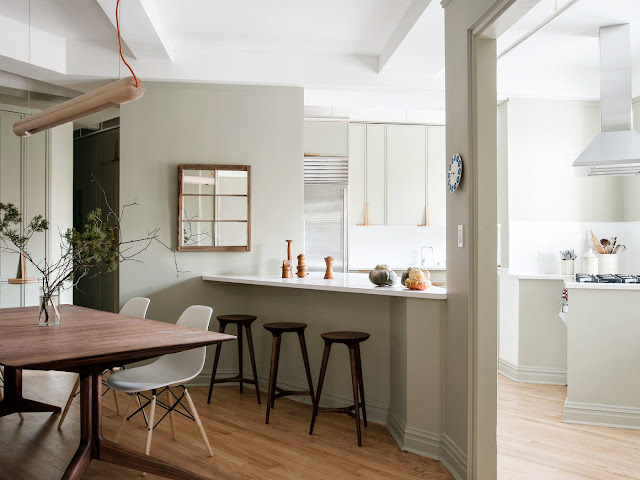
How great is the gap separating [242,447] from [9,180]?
381 cm

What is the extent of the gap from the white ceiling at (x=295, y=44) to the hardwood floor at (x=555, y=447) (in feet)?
A: 9.38

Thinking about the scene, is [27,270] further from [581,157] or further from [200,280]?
[581,157]

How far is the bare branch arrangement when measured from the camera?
A: 3041mm

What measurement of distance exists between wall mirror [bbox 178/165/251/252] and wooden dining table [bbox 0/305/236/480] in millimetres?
1766

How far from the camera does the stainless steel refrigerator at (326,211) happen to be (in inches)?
258

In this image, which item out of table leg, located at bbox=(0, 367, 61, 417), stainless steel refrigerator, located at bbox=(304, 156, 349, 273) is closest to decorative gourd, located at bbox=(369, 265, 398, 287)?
table leg, located at bbox=(0, 367, 61, 417)

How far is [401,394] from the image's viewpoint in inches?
139

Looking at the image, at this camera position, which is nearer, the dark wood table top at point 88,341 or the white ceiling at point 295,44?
the dark wood table top at point 88,341

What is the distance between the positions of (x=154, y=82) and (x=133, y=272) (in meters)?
1.71

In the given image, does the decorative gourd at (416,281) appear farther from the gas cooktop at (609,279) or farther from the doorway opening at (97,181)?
the doorway opening at (97,181)

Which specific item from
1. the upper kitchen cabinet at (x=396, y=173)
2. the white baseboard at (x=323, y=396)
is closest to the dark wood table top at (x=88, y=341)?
the white baseboard at (x=323, y=396)

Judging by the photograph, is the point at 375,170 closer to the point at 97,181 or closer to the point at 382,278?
the point at 382,278

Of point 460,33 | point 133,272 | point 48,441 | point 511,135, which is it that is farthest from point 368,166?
point 48,441

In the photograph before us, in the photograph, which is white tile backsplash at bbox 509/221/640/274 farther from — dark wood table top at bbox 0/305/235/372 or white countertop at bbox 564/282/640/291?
dark wood table top at bbox 0/305/235/372
